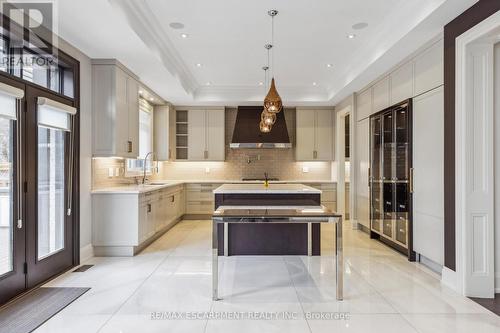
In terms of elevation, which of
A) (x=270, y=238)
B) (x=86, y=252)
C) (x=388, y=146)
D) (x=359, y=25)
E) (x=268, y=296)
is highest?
(x=359, y=25)

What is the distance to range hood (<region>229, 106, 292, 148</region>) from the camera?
7527 millimetres

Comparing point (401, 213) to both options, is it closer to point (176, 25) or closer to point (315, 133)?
point (315, 133)

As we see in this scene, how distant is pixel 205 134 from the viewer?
25.9 feet

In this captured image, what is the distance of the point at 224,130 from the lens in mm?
7930

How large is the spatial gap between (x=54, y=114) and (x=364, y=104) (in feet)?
16.1

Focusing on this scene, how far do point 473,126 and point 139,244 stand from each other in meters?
4.22

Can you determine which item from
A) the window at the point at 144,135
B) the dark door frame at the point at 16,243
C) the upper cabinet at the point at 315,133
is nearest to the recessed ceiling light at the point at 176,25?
the dark door frame at the point at 16,243

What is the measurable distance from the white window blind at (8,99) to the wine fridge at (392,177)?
441 centimetres

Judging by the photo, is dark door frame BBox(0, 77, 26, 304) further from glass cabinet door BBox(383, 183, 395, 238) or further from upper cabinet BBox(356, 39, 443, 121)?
glass cabinet door BBox(383, 183, 395, 238)

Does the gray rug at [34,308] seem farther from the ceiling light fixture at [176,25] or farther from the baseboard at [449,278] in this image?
the baseboard at [449,278]

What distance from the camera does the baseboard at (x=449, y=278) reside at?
3.25 m

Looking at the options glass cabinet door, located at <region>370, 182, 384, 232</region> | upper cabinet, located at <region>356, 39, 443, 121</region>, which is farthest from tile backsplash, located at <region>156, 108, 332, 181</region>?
glass cabinet door, located at <region>370, 182, 384, 232</region>

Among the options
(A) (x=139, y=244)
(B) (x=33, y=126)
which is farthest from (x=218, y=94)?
(B) (x=33, y=126)

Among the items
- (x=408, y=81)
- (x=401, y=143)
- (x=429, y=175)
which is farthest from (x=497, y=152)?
(x=408, y=81)
